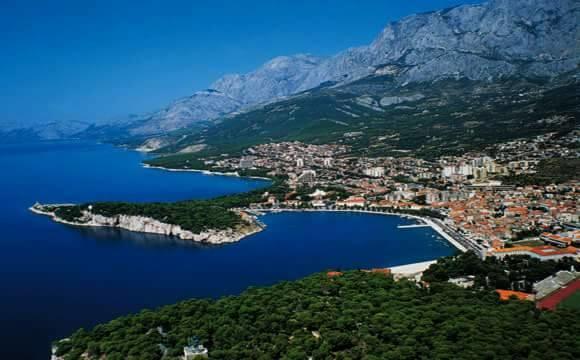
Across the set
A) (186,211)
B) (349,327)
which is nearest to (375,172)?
(186,211)

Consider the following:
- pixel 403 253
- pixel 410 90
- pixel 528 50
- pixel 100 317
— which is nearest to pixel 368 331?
pixel 100 317

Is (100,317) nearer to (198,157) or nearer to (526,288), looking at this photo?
(526,288)

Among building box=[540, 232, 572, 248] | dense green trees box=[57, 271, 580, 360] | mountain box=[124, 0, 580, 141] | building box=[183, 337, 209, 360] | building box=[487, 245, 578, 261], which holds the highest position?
mountain box=[124, 0, 580, 141]

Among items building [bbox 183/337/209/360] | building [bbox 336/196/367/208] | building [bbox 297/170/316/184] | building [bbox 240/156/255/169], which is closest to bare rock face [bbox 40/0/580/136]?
building [bbox 240/156/255/169]

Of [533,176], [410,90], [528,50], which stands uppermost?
[528,50]

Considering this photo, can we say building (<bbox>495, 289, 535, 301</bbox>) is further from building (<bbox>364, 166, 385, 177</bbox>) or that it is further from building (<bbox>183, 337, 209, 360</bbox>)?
building (<bbox>364, 166, 385, 177</bbox>)
